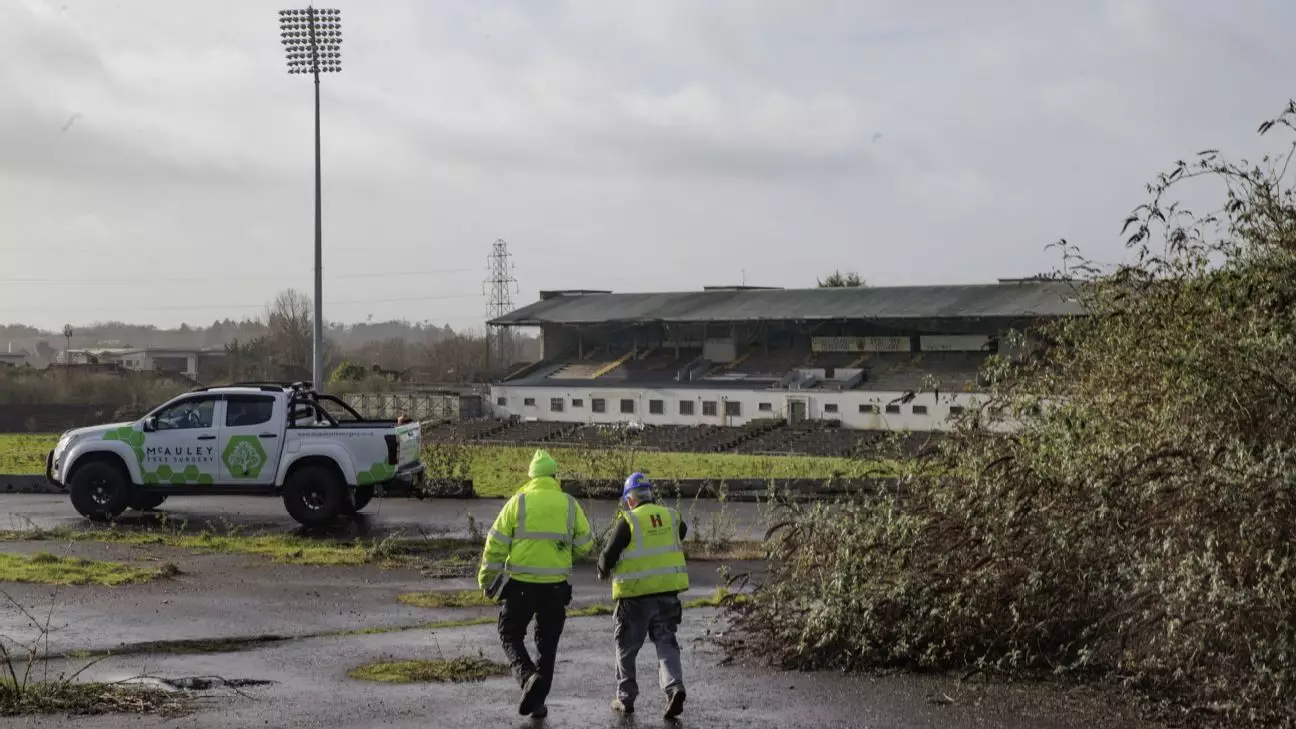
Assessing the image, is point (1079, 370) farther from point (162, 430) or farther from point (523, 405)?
point (523, 405)

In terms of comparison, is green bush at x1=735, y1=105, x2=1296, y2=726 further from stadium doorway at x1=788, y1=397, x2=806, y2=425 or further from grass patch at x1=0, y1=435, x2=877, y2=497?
stadium doorway at x1=788, y1=397, x2=806, y2=425

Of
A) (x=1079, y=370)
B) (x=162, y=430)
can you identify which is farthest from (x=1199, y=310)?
(x=162, y=430)

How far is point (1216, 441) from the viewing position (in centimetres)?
975

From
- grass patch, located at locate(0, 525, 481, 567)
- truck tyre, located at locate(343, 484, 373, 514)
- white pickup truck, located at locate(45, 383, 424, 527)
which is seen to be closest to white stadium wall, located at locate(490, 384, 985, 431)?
truck tyre, located at locate(343, 484, 373, 514)

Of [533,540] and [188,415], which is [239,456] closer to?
[188,415]

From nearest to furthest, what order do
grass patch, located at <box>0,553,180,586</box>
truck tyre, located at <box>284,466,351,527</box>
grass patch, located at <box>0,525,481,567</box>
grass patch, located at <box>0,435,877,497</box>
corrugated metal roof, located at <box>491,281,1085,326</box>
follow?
grass patch, located at <box>0,553,180,586</box> → grass patch, located at <box>0,525,481,567</box> → truck tyre, located at <box>284,466,351,527</box> → grass patch, located at <box>0,435,877,497</box> → corrugated metal roof, located at <box>491,281,1085,326</box>

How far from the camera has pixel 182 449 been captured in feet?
67.0

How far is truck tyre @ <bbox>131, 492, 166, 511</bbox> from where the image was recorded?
68.3 feet

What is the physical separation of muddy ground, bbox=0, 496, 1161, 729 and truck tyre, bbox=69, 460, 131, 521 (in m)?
4.01

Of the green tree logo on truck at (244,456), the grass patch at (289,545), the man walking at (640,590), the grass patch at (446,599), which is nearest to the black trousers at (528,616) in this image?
the man walking at (640,590)

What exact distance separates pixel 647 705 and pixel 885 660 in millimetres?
1999

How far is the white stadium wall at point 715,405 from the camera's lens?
55938 millimetres

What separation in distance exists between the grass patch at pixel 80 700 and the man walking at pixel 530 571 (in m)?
2.20

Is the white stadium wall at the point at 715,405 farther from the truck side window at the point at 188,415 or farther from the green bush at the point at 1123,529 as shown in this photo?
the green bush at the point at 1123,529
